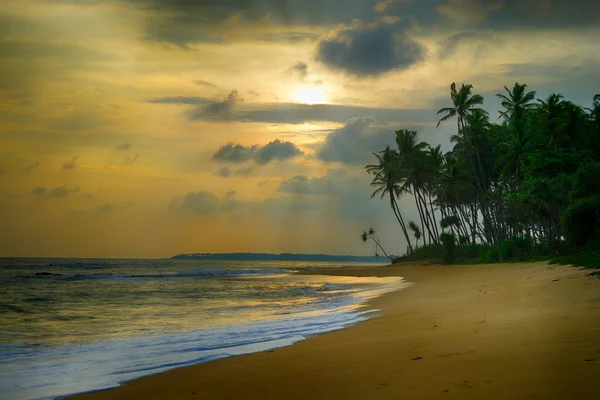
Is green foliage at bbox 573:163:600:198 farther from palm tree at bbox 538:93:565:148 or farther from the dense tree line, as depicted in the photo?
palm tree at bbox 538:93:565:148

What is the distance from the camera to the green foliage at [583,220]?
20.8 metres

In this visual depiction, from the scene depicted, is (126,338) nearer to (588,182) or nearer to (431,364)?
(431,364)

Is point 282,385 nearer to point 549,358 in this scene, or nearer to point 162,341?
point 549,358

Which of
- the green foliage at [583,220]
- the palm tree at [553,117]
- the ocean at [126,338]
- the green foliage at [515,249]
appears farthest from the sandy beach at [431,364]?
the palm tree at [553,117]

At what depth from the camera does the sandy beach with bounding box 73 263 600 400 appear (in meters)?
4.26

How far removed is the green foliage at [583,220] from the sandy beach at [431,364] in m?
13.5

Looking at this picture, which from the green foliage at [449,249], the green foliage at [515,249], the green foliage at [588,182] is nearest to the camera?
the green foliage at [588,182]

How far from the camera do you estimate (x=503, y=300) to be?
10617 millimetres

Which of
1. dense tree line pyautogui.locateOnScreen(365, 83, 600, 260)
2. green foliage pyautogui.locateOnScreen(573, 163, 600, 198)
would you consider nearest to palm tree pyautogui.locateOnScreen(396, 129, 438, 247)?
dense tree line pyautogui.locateOnScreen(365, 83, 600, 260)

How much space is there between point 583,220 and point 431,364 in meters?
19.2

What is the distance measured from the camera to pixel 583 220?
21.3 metres

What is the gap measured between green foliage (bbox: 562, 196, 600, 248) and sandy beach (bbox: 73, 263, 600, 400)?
532 inches

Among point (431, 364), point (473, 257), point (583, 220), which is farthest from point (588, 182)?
point (473, 257)

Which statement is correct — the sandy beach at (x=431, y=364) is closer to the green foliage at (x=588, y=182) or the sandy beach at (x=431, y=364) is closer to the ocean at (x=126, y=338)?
the ocean at (x=126, y=338)
